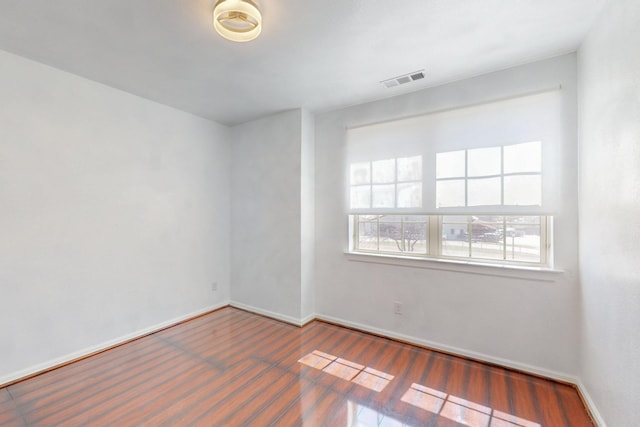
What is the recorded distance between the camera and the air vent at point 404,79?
2488 mm

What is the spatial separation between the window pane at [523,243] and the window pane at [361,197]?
1.39m

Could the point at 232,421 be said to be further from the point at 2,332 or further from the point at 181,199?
the point at 181,199

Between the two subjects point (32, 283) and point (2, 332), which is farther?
point (32, 283)

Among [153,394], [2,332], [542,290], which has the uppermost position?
[542,290]

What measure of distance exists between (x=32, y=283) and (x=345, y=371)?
279 centimetres

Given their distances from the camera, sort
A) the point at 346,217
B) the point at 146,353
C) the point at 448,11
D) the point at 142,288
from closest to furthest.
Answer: the point at 448,11 → the point at 146,353 → the point at 142,288 → the point at 346,217

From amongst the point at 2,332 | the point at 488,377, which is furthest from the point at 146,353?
the point at 488,377

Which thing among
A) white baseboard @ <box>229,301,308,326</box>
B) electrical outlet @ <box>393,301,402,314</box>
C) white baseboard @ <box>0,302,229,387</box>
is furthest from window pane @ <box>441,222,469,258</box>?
white baseboard @ <box>0,302,229,387</box>

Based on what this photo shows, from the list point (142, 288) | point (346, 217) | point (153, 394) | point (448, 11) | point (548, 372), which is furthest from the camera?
point (346, 217)

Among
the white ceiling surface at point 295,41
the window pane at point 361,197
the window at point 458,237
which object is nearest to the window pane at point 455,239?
the window at point 458,237

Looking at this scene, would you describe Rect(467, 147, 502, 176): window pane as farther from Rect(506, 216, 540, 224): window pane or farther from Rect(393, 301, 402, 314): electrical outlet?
Rect(393, 301, 402, 314): electrical outlet

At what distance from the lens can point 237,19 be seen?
5.39ft

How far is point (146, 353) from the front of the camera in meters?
2.62

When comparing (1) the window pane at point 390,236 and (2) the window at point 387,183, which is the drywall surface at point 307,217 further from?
(1) the window pane at point 390,236
